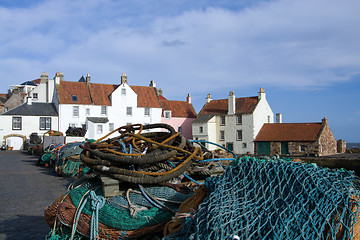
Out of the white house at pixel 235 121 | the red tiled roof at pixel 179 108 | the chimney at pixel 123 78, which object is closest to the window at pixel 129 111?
the chimney at pixel 123 78

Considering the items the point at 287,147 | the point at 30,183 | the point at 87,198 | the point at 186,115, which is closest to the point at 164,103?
the point at 186,115

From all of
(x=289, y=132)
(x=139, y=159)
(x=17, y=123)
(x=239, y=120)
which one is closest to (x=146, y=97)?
(x=239, y=120)

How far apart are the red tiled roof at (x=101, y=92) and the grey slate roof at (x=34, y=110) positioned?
5.87 m

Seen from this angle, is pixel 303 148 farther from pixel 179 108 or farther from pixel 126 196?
pixel 126 196

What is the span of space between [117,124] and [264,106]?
21658mm

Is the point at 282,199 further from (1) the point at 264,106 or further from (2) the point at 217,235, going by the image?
(1) the point at 264,106

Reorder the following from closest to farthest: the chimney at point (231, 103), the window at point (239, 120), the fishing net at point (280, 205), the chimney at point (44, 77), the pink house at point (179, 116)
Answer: the fishing net at point (280, 205) → the window at point (239, 120) → the chimney at point (231, 103) → the chimney at point (44, 77) → the pink house at point (179, 116)

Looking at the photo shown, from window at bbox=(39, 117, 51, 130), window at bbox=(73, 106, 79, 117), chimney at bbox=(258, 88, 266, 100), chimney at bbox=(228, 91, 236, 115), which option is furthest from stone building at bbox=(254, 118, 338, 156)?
window at bbox=(39, 117, 51, 130)

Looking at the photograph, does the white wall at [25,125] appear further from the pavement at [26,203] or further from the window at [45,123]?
the pavement at [26,203]

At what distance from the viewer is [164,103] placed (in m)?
59.1

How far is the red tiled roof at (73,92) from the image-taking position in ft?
156

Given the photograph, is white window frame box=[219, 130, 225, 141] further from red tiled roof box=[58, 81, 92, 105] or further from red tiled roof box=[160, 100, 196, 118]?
red tiled roof box=[58, 81, 92, 105]

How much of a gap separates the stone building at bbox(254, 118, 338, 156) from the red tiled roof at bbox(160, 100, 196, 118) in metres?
14.5

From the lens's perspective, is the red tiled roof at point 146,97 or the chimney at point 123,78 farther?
the red tiled roof at point 146,97
